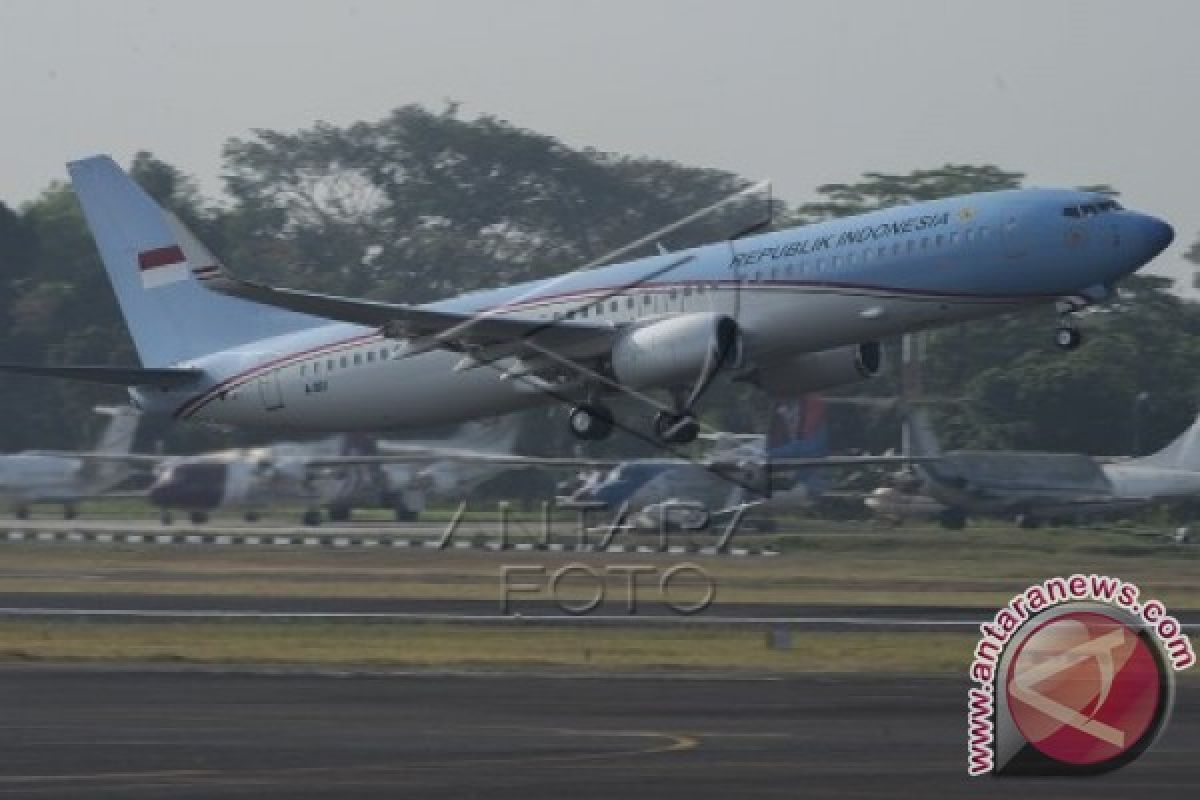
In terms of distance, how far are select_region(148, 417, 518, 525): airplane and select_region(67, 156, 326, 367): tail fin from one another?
6747 millimetres

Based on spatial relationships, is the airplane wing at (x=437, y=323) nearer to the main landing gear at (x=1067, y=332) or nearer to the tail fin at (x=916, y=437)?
the main landing gear at (x=1067, y=332)

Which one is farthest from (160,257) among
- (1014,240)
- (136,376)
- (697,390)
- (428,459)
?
(1014,240)

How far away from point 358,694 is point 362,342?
28.0 meters

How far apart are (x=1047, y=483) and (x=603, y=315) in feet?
65.0

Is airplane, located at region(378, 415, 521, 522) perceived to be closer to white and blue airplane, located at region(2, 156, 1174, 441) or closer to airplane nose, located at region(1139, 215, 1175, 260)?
white and blue airplane, located at region(2, 156, 1174, 441)

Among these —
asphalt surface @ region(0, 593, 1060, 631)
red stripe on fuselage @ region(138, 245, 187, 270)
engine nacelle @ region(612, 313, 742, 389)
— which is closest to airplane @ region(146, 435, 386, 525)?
red stripe on fuselage @ region(138, 245, 187, 270)

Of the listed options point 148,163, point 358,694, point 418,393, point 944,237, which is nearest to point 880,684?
point 358,694

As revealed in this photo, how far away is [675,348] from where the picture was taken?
169 ft

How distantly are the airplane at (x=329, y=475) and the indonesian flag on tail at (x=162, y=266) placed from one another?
7.27 metres

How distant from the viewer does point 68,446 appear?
90625 mm

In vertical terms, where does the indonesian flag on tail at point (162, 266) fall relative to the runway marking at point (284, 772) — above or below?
above

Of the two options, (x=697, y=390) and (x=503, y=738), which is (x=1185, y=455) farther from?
(x=503, y=738)

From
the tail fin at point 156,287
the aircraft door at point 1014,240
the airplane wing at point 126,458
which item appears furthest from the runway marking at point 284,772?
the airplane wing at point 126,458

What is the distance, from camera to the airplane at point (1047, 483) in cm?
6894
